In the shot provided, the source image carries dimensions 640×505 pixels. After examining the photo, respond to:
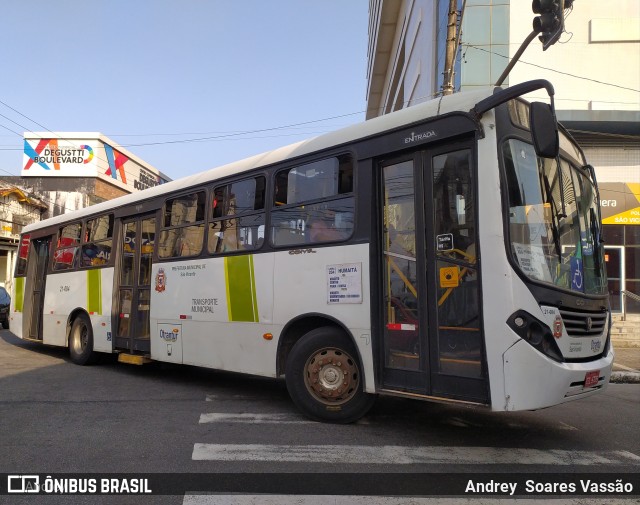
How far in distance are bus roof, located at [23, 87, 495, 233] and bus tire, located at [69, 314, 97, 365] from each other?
270 cm

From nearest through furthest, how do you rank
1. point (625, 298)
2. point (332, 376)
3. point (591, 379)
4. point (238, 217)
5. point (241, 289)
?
point (591, 379)
point (332, 376)
point (241, 289)
point (238, 217)
point (625, 298)

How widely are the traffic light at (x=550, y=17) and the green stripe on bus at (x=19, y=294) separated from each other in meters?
11.8

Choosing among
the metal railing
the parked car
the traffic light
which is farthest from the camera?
the parked car

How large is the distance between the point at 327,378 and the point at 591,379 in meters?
2.48

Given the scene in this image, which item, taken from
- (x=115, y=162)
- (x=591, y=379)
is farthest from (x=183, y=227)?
(x=115, y=162)

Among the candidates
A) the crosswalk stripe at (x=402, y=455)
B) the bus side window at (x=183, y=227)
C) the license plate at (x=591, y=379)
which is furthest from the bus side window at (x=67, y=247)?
the license plate at (x=591, y=379)

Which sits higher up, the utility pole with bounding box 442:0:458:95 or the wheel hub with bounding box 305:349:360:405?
the utility pole with bounding box 442:0:458:95

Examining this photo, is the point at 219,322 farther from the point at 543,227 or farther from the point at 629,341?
the point at 629,341

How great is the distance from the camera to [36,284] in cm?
1198

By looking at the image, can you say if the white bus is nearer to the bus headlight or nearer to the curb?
the bus headlight

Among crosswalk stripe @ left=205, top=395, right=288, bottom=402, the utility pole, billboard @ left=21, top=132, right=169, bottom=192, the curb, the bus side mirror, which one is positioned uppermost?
billboard @ left=21, top=132, right=169, bottom=192

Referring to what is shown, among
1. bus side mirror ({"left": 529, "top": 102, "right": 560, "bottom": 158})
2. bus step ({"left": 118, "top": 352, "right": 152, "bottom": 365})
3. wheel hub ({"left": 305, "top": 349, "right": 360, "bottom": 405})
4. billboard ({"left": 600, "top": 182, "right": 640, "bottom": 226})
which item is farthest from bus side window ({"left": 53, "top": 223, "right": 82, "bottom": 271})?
billboard ({"left": 600, "top": 182, "right": 640, "bottom": 226})

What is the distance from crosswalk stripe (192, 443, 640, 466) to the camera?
4508 mm

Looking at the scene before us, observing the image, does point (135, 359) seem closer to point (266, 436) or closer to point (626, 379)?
point (266, 436)
